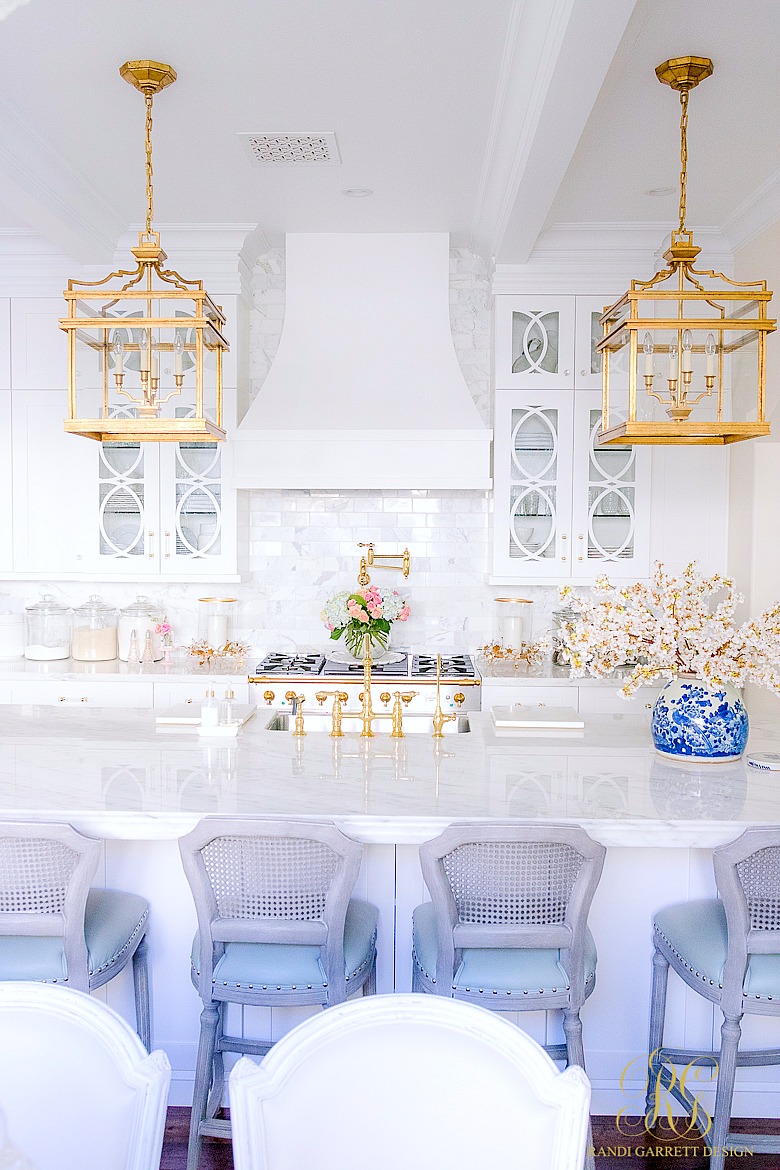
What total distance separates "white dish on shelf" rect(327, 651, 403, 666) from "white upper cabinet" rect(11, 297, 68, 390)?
6.15 ft

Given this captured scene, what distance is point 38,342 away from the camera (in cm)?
444

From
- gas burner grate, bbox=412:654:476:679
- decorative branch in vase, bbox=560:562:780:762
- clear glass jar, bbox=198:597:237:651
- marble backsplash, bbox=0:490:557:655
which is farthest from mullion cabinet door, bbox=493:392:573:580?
decorative branch in vase, bbox=560:562:780:762

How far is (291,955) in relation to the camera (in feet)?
6.65

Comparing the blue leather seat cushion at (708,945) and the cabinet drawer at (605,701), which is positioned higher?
the cabinet drawer at (605,701)

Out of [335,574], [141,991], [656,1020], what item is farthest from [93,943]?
[335,574]

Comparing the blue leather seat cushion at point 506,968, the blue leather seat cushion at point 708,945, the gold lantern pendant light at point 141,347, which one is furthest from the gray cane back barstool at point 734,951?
the gold lantern pendant light at point 141,347

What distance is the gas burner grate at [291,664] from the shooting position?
165 inches

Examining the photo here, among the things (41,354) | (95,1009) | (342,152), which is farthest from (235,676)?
(95,1009)

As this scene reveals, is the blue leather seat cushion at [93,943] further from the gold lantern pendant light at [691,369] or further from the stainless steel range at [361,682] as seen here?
the gold lantern pendant light at [691,369]

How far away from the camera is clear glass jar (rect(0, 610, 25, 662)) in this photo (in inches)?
175

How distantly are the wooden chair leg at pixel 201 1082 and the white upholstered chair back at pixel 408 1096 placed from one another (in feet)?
3.14

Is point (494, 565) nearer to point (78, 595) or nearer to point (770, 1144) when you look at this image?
point (78, 595)

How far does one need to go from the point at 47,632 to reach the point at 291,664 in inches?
46.4

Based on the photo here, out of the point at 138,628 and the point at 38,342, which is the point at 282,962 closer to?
the point at 138,628
